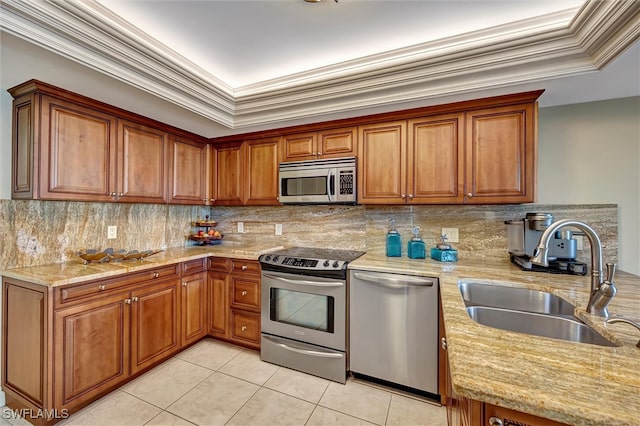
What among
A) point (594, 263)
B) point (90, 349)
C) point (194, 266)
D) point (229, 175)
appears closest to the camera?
point (594, 263)

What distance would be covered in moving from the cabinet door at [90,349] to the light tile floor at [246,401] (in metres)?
0.15

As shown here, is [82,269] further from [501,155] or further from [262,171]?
[501,155]

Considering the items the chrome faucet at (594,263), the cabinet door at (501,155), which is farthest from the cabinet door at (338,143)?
the chrome faucet at (594,263)

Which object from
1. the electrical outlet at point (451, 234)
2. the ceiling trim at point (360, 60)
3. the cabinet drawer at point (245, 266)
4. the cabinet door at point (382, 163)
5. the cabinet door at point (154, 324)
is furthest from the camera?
the cabinet drawer at point (245, 266)

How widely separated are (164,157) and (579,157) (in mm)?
3631

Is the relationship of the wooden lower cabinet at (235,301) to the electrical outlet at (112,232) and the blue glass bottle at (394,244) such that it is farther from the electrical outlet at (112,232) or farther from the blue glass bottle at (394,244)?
the blue glass bottle at (394,244)

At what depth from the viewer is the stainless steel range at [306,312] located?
7.06ft

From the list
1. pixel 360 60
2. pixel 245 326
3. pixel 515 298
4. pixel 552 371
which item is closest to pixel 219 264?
pixel 245 326

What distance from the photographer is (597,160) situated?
2061mm

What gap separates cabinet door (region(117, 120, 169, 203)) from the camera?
2.32 m

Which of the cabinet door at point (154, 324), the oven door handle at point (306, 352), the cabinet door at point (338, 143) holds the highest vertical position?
the cabinet door at point (338, 143)

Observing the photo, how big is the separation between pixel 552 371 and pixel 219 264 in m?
2.57

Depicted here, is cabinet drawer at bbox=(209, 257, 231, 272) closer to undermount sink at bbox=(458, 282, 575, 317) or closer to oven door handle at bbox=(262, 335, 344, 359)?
oven door handle at bbox=(262, 335, 344, 359)

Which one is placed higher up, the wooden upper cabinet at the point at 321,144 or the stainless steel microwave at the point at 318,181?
the wooden upper cabinet at the point at 321,144
